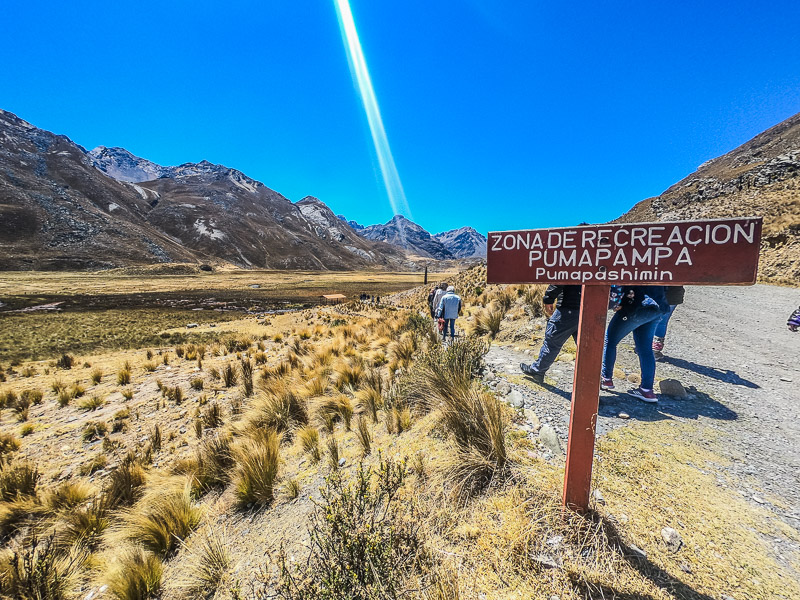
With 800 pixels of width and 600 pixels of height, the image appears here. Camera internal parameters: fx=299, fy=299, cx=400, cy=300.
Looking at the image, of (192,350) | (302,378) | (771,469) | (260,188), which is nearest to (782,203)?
(771,469)

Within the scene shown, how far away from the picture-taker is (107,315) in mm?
21781

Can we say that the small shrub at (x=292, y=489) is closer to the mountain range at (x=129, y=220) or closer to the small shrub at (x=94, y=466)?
the small shrub at (x=94, y=466)

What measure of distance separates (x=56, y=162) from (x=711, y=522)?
522ft

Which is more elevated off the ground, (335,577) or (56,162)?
(56,162)

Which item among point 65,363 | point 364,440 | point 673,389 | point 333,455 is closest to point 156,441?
point 333,455

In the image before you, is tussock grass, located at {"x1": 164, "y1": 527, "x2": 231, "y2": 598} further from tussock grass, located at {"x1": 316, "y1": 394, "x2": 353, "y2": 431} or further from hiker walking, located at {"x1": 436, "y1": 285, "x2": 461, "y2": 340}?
hiker walking, located at {"x1": 436, "y1": 285, "x2": 461, "y2": 340}

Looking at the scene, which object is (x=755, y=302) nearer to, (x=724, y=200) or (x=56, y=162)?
(x=724, y=200)

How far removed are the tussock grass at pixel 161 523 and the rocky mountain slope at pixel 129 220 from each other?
92.2 meters

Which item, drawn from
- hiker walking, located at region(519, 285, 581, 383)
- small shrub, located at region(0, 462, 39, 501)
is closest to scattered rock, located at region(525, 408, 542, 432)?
hiker walking, located at region(519, 285, 581, 383)

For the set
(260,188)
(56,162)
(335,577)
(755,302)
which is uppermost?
(260,188)

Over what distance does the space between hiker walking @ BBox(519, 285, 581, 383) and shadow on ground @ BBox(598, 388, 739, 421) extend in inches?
30.4

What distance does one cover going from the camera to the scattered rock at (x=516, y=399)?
348 centimetres

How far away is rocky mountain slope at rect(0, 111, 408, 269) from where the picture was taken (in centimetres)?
7131

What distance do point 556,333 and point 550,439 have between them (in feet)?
5.52
